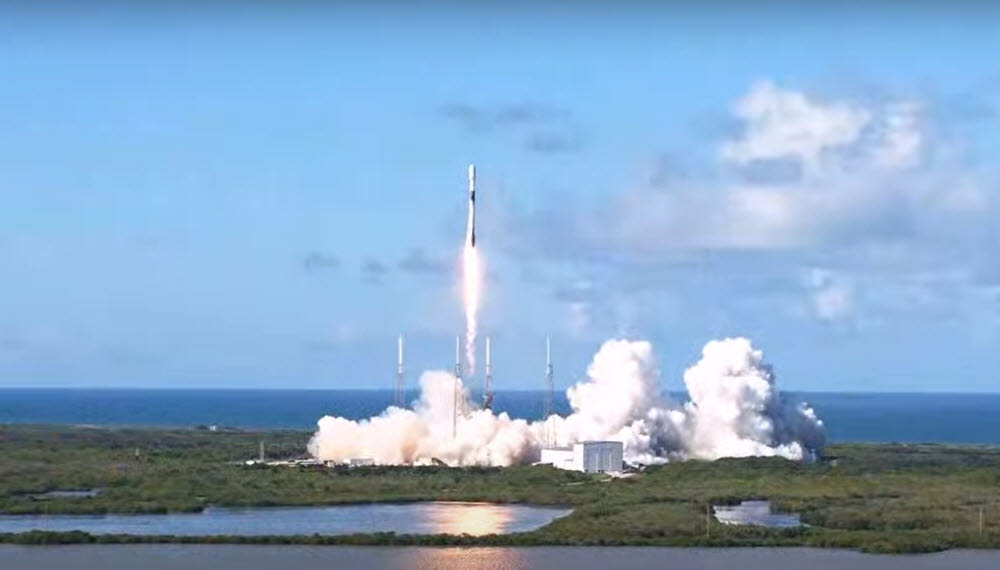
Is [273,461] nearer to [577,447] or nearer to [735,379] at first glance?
[577,447]

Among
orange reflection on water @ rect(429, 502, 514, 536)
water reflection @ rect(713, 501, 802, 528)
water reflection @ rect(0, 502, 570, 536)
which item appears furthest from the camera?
water reflection @ rect(713, 501, 802, 528)

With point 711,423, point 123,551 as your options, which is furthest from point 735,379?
point 123,551

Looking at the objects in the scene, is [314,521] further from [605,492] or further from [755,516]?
[755,516]

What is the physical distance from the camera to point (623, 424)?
3531 inches

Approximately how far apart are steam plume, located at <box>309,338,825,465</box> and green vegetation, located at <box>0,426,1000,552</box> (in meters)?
3.41

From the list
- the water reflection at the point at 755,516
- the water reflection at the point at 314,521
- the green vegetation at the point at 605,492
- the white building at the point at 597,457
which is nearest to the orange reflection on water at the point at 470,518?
the water reflection at the point at 314,521

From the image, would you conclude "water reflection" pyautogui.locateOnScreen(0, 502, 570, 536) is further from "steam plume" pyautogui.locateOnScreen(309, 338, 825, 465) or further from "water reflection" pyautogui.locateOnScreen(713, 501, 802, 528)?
"steam plume" pyautogui.locateOnScreen(309, 338, 825, 465)

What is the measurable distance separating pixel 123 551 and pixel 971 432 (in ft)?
466

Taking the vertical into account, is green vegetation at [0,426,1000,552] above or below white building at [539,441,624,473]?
below

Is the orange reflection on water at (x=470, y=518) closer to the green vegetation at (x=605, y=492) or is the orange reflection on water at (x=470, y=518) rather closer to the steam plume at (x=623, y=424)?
the green vegetation at (x=605, y=492)

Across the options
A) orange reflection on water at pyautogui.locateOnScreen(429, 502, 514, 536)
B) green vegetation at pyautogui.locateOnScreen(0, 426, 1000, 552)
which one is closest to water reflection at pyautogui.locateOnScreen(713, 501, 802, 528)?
green vegetation at pyautogui.locateOnScreen(0, 426, 1000, 552)

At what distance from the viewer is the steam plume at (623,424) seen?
89125 millimetres

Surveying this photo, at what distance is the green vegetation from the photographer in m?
59.0

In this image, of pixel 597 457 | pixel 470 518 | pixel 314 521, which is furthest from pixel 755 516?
pixel 597 457
